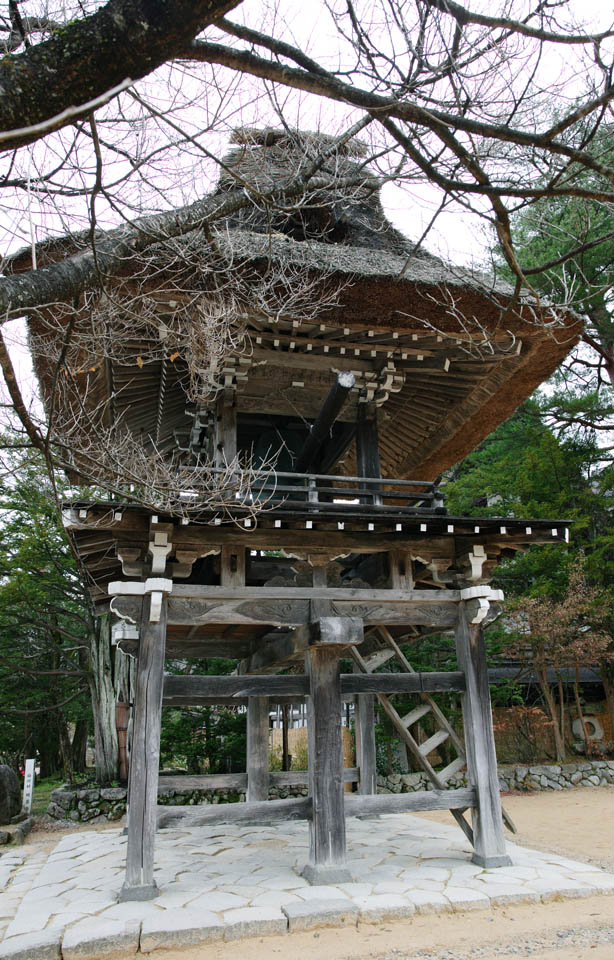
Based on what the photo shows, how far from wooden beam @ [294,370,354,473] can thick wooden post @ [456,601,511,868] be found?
243 centimetres

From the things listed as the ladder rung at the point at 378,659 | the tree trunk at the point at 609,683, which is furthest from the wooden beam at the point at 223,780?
the tree trunk at the point at 609,683

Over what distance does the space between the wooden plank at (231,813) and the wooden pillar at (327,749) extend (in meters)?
0.17

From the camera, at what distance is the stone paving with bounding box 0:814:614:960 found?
4.63 metres

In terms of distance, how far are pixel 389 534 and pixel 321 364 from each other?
7.04 ft

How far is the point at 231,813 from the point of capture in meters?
5.55

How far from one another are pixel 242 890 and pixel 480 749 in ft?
8.60

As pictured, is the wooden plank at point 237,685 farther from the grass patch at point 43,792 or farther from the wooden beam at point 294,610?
the grass patch at point 43,792

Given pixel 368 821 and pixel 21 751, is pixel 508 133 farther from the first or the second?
pixel 21 751

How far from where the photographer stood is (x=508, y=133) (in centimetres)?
336

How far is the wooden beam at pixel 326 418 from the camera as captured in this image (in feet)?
21.3

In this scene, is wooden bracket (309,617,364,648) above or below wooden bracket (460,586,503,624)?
below

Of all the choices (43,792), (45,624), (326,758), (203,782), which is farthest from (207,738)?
(326,758)

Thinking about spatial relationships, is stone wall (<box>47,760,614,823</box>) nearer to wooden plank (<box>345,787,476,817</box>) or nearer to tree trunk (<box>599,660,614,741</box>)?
tree trunk (<box>599,660,614,741</box>)

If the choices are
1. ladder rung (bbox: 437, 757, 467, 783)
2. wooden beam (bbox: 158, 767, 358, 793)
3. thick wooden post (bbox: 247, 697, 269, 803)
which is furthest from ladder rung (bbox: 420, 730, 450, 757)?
thick wooden post (bbox: 247, 697, 269, 803)
